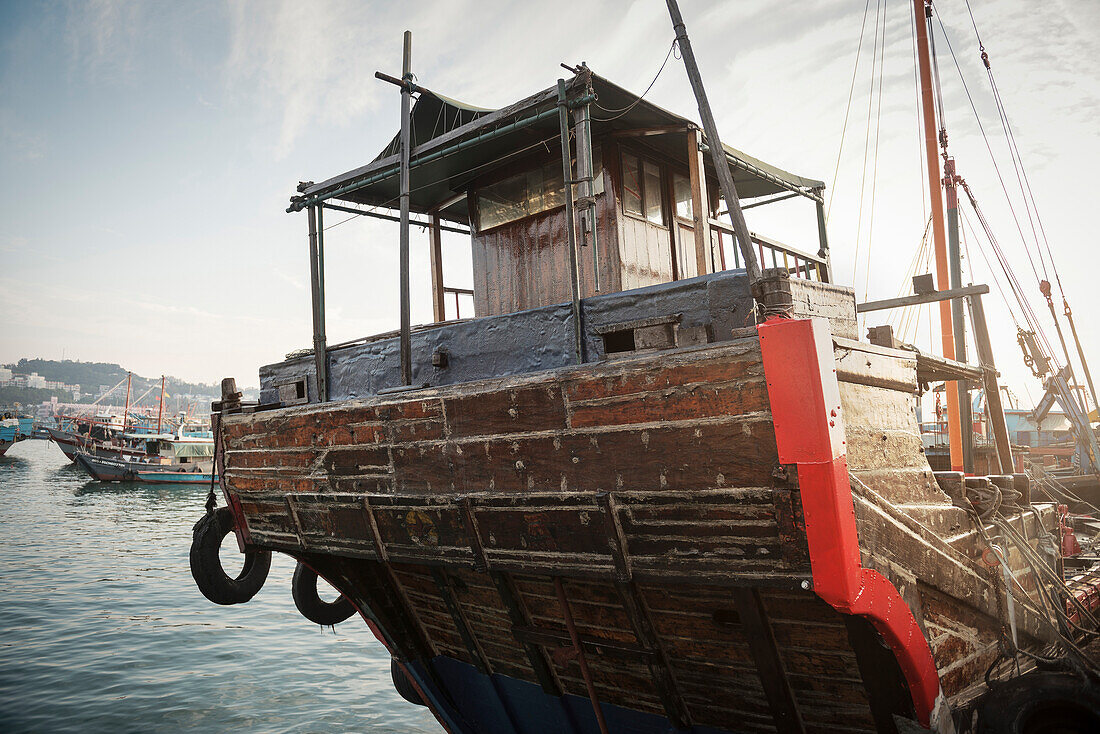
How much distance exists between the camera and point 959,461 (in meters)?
10.2

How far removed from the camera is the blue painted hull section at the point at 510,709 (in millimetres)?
3848

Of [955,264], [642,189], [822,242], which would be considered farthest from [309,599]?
[955,264]

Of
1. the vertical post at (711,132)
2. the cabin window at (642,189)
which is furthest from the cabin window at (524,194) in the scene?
the vertical post at (711,132)

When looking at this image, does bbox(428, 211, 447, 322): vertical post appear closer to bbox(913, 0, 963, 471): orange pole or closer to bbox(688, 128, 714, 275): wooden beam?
bbox(688, 128, 714, 275): wooden beam

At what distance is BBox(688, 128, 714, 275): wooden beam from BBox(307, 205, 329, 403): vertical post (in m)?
3.25

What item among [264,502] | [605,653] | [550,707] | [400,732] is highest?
[264,502]

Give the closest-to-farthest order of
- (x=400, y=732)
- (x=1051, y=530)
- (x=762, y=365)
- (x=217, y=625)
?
(x=762, y=365) < (x=1051, y=530) < (x=400, y=732) < (x=217, y=625)

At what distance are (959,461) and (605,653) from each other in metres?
9.34

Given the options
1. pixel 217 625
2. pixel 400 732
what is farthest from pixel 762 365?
pixel 217 625

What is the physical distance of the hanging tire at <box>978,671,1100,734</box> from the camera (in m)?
3.28

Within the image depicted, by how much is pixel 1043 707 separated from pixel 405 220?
503cm

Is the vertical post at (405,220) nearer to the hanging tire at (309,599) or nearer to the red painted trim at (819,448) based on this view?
the red painted trim at (819,448)

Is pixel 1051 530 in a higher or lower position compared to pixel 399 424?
lower

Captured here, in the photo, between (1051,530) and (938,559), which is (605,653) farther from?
(1051,530)
